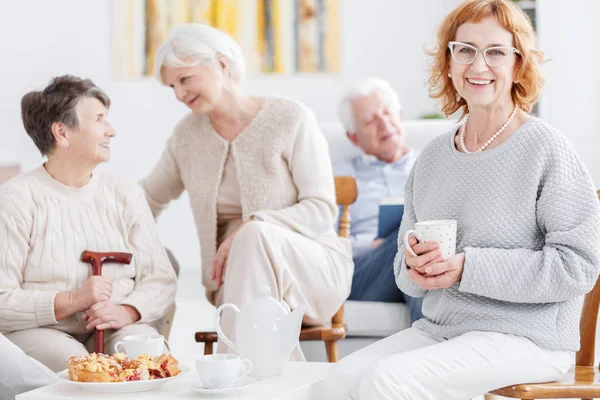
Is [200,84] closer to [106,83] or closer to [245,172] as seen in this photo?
[245,172]

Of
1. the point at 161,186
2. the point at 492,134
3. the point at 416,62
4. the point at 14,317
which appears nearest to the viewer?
the point at 492,134

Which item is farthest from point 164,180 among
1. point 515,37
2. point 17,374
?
point 515,37

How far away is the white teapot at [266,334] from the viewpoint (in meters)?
1.76

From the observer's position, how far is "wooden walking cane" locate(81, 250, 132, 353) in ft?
7.36

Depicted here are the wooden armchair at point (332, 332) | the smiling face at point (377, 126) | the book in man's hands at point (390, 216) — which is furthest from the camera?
the smiling face at point (377, 126)

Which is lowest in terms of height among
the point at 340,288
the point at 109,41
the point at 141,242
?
the point at 340,288

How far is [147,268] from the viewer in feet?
7.93

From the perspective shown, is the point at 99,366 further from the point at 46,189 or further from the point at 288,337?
the point at 46,189

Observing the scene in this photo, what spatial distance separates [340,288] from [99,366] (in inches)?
40.0

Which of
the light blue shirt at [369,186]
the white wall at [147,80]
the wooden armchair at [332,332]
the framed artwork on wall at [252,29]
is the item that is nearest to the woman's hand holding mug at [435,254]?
the wooden armchair at [332,332]

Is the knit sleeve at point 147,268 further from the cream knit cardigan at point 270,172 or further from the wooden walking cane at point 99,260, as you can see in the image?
the cream knit cardigan at point 270,172

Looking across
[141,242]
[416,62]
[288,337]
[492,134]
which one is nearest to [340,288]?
[141,242]

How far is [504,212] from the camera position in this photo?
167 cm

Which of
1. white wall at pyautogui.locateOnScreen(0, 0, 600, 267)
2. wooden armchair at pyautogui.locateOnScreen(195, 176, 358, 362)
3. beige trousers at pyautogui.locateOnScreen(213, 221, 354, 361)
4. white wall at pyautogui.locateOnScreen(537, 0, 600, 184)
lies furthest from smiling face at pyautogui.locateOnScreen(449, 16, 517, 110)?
white wall at pyautogui.locateOnScreen(0, 0, 600, 267)
